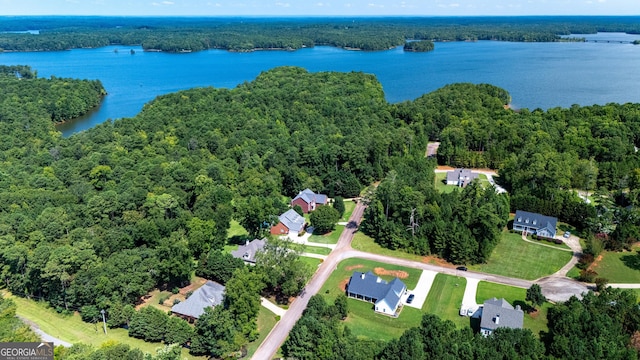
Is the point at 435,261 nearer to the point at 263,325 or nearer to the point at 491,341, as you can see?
the point at 491,341

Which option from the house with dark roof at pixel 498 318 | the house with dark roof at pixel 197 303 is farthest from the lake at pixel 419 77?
the house with dark roof at pixel 498 318

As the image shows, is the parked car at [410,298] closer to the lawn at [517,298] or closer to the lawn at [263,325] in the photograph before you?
the lawn at [517,298]

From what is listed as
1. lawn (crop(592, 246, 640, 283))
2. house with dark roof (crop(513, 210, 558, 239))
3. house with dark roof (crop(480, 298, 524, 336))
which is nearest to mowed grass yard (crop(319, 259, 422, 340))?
house with dark roof (crop(480, 298, 524, 336))

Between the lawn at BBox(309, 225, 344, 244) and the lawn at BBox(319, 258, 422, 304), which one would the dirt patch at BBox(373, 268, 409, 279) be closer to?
the lawn at BBox(319, 258, 422, 304)

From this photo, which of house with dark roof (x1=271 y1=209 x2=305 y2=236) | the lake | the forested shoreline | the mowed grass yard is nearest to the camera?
the mowed grass yard

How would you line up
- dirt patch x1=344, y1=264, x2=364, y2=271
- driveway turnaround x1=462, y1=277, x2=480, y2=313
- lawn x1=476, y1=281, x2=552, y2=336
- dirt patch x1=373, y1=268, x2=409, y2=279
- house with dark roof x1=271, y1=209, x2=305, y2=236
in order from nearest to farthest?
lawn x1=476, y1=281, x2=552, y2=336 → driveway turnaround x1=462, y1=277, x2=480, y2=313 → dirt patch x1=373, y1=268, x2=409, y2=279 → dirt patch x1=344, y1=264, x2=364, y2=271 → house with dark roof x1=271, y1=209, x2=305, y2=236

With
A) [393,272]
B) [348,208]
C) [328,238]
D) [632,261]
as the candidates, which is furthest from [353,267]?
[632,261]
